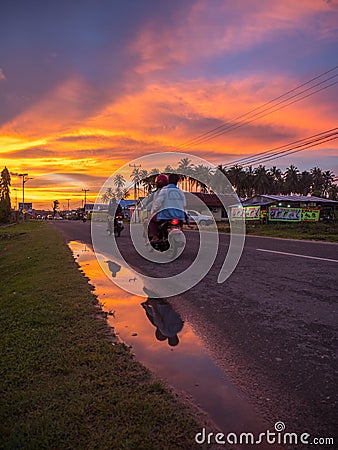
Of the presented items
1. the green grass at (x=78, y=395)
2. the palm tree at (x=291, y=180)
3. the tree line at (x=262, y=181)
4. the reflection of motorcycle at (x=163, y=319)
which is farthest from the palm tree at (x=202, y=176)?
the green grass at (x=78, y=395)

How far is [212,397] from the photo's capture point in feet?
9.38

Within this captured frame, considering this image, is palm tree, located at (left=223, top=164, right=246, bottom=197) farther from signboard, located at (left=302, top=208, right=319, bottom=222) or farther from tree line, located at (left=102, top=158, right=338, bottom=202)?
signboard, located at (left=302, top=208, right=319, bottom=222)

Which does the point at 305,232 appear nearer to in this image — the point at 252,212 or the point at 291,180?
the point at 252,212

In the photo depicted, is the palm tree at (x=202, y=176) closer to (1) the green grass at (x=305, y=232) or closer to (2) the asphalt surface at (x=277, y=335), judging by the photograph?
(1) the green grass at (x=305, y=232)

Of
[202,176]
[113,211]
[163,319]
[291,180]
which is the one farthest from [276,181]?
[163,319]

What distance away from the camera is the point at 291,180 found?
308ft

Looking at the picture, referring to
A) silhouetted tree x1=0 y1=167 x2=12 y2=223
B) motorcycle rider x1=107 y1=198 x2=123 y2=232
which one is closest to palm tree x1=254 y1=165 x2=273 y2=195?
silhouetted tree x1=0 y1=167 x2=12 y2=223

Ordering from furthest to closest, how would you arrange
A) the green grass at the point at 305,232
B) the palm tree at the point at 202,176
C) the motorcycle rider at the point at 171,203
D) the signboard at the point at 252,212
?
the palm tree at the point at 202,176 < the signboard at the point at 252,212 < the green grass at the point at 305,232 < the motorcycle rider at the point at 171,203

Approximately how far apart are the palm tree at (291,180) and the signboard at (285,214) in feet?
225

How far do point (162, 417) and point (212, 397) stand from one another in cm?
53

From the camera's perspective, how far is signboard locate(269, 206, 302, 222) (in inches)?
1135

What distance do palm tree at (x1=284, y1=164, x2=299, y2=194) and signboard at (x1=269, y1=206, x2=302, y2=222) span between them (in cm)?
6846

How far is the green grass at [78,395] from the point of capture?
90.3 inches

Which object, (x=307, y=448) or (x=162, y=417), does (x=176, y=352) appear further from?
(x=307, y=448)
